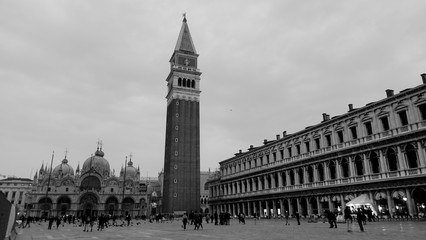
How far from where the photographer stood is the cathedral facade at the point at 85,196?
75.2 metres

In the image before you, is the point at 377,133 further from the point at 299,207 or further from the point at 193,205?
the point at 193,205

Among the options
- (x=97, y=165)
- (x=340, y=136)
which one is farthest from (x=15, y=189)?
(x=340, y=136)

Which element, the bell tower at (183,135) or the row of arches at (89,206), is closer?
the bell tower at (183,135)

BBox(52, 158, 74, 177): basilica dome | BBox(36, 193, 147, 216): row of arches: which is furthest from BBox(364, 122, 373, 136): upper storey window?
BBox(52, 158, 74, 177): basilica dome

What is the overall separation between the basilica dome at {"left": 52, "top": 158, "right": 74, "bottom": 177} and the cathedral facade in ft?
2.95

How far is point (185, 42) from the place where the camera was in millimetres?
75500

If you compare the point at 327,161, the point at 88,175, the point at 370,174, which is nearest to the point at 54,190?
the point at 88,175

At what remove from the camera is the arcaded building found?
28984mm

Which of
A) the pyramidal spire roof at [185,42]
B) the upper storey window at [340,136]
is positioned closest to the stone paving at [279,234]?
the upper storey window at [340,136]

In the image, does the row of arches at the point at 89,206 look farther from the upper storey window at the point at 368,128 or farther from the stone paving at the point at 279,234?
the upper storey window at the point at 368,128

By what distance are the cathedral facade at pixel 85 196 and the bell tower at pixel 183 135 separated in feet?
50.3

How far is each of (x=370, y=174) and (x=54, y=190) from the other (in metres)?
71.5

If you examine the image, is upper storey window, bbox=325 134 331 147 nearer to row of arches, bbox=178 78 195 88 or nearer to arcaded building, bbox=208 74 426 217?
arcaded building, bbox=208 74 426 217

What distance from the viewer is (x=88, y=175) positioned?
266ft
